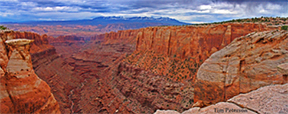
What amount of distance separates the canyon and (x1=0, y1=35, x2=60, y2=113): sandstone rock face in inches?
69.9

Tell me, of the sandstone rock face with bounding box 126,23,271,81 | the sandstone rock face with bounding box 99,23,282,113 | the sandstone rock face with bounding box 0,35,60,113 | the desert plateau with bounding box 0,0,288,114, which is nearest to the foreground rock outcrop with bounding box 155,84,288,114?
the desert plateau with bounding box 0,0,288,114

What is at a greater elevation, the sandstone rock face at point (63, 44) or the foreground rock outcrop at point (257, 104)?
the foreground rock outcrop at point (257, 104)

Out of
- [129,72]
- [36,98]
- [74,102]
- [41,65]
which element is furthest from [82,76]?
[36,98]

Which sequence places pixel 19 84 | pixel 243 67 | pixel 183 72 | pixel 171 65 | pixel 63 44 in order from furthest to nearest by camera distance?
pixel 63 44 → pixel 171 65 → pixel 183 72 → pixel 19 84 → pixel 243 67

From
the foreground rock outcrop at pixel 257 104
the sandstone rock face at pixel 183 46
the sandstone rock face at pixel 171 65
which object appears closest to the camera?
the foreground rock outcrop at pixel 257 104

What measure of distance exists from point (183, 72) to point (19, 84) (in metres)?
23.1

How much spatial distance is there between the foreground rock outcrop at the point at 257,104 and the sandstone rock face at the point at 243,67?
470cm

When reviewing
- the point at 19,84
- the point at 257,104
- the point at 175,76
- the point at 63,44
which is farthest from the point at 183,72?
the point at 63,44

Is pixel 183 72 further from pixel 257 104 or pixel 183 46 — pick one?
pixel 257 104

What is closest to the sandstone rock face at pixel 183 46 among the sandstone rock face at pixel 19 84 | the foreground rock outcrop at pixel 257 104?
the foreground rock outcrop at pixel 257 104

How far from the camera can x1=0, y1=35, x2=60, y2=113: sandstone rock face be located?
1138 cm

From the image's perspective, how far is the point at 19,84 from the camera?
476 inches

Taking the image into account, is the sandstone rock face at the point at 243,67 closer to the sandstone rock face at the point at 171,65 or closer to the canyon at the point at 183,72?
the canyon at the point at 183,72

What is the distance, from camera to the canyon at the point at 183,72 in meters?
10.5
